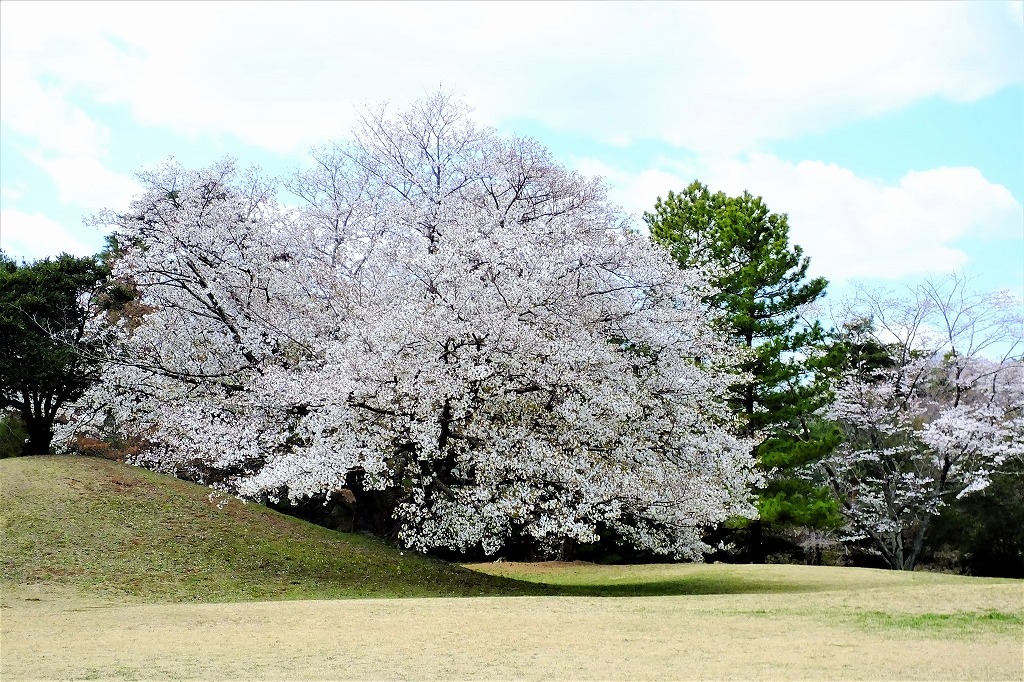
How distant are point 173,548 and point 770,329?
17.5 meters

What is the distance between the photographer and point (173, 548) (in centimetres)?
1711

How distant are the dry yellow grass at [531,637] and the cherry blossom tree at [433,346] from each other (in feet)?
8.86

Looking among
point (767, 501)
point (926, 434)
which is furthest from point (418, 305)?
point (926, 434)

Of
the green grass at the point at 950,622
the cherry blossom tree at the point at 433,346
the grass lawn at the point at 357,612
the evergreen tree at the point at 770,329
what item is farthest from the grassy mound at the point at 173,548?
the evergreen tree at the point at 770,329

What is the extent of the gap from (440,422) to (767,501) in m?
13.0

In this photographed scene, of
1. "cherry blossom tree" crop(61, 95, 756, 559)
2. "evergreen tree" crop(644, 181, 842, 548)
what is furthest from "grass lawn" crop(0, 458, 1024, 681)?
"evergreen tree" crop(644, 181, 842, 548)

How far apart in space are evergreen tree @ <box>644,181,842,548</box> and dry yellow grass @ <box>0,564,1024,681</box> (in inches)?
423

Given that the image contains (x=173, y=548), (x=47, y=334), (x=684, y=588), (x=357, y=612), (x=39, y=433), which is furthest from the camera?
(x=39, y=433)

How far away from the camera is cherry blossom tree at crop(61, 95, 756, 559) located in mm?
15898

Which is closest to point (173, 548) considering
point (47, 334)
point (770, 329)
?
point (47, 334)

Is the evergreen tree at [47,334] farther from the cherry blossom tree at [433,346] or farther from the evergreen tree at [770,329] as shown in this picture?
the evergreen tree at [770,329]

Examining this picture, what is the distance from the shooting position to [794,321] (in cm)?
2738

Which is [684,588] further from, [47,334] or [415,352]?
[47,334]

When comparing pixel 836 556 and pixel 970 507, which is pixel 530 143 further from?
pixel 836 556
